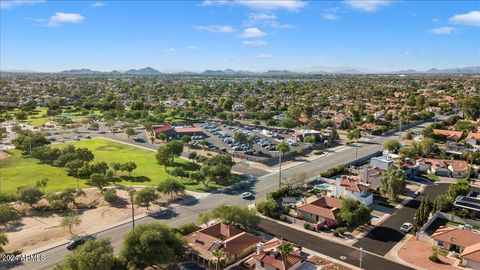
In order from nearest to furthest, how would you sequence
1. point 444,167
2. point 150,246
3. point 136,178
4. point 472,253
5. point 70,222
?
point 150,246
point 472,253
point 70,222
point 136,178
point 444,167

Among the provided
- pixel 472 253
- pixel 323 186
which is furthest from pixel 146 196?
pixel 472 253

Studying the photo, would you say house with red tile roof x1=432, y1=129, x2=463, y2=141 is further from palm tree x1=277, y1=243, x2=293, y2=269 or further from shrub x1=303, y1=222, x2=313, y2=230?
palm tree x1=277, y1=243, x2=293, y2=269

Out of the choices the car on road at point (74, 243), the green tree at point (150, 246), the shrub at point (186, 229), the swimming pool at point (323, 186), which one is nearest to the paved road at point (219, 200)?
the car on road at point (74, 243)

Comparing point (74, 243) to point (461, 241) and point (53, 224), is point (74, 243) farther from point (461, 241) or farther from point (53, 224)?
point (461, 241)

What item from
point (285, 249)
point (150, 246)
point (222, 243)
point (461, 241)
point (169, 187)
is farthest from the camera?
point (169, 187)

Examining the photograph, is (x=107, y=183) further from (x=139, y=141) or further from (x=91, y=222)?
(x=139, y=141)

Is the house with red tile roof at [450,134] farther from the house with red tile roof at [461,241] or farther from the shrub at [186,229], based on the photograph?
the shrub at [186,229]
